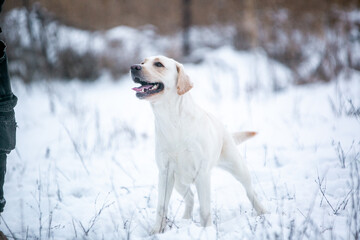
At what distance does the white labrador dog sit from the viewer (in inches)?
84.9

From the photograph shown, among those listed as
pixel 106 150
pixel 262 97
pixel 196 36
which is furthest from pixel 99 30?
pixel 106 150

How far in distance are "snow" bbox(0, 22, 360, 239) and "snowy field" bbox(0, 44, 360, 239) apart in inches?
0.5

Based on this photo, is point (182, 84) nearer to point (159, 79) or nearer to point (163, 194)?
point (159, 79)

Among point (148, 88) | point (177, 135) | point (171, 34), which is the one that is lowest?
point (177, 135)

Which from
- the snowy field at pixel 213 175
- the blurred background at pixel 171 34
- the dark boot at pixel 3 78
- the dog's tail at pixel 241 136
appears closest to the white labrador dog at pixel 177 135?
the snowy field at pixel 213 175

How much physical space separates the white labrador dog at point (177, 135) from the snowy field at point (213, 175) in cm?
26

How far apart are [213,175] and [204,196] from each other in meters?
1.32

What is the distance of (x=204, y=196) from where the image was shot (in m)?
2.19

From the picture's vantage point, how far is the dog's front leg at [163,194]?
223cm

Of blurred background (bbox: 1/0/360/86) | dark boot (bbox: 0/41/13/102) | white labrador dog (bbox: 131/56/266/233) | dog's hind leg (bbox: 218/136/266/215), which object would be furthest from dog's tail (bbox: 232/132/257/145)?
blurred background (bbox: 1/0/360/86)

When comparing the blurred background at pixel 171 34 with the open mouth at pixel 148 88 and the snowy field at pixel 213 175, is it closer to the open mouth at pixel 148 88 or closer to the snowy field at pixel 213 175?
the snowy field at pixel 213 175

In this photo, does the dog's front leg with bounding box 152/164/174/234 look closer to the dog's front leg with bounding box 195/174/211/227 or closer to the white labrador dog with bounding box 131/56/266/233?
the white labrador dog with bounding box 131/56/266/233

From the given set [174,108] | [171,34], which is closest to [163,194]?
[174,108]

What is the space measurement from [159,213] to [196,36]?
10.7 meters
